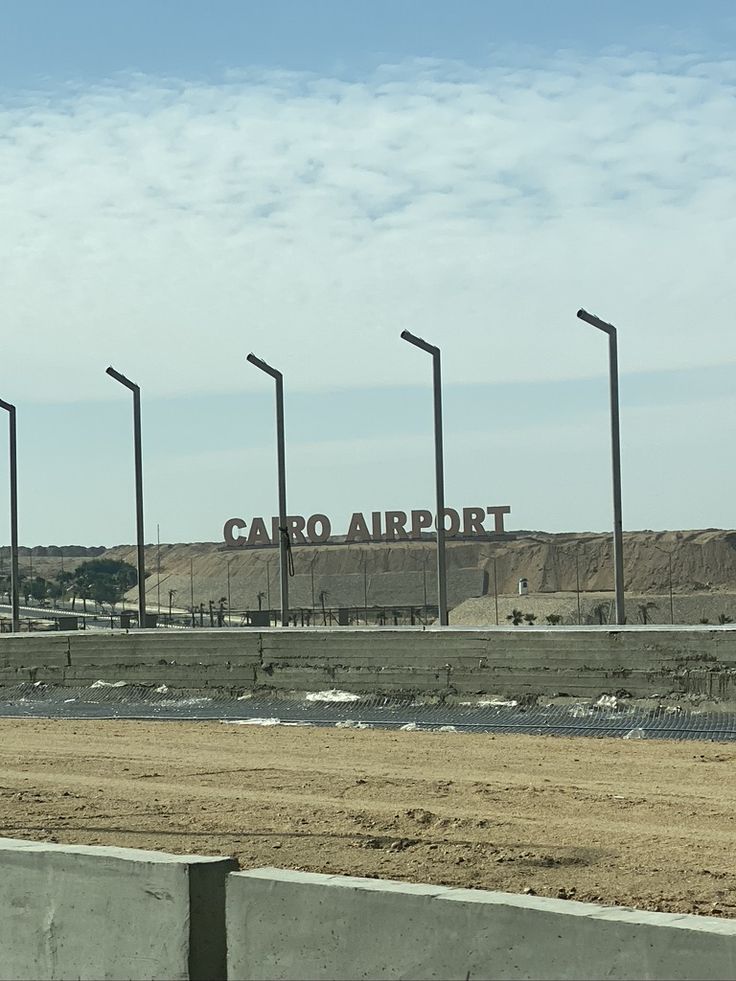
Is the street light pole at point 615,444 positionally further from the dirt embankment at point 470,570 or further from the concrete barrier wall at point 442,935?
the dirt embankment at point 470,570

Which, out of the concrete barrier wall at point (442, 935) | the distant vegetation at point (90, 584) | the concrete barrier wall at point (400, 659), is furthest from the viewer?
the distant vegetation at point (90, 584)

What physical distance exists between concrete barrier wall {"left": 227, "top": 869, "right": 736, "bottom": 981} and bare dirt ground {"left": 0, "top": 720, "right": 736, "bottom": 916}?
7.95 ft

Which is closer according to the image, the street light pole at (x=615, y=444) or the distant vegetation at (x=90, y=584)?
the street light pole at (x=615, y=444)

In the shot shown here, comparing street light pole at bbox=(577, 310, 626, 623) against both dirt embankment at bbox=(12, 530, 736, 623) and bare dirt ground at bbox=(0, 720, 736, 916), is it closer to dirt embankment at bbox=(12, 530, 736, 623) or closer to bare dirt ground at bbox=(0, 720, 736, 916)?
bare dirt ground at bbox=(0, 720, 736, 916)

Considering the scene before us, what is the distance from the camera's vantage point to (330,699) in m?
19.3

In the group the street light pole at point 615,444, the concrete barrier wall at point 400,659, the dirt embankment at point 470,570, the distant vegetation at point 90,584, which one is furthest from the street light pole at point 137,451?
the distant vegetation at point 90,584

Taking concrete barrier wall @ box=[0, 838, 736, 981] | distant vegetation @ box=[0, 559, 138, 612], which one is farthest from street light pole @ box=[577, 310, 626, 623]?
distant vegetation @ box=[0, 559, 138, 612]

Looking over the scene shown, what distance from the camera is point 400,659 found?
1881 centimetres

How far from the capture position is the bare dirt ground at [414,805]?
8484mm

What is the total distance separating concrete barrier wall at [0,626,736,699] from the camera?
16.7 meters

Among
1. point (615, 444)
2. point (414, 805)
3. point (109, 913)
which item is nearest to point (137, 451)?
point (615, 444)

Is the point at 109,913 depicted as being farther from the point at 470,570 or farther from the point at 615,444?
the point at 470,570

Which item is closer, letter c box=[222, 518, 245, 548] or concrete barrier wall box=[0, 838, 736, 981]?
concrete barrier wall box=[0, 838, 736, 981]

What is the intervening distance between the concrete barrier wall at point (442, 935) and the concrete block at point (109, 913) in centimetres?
12
